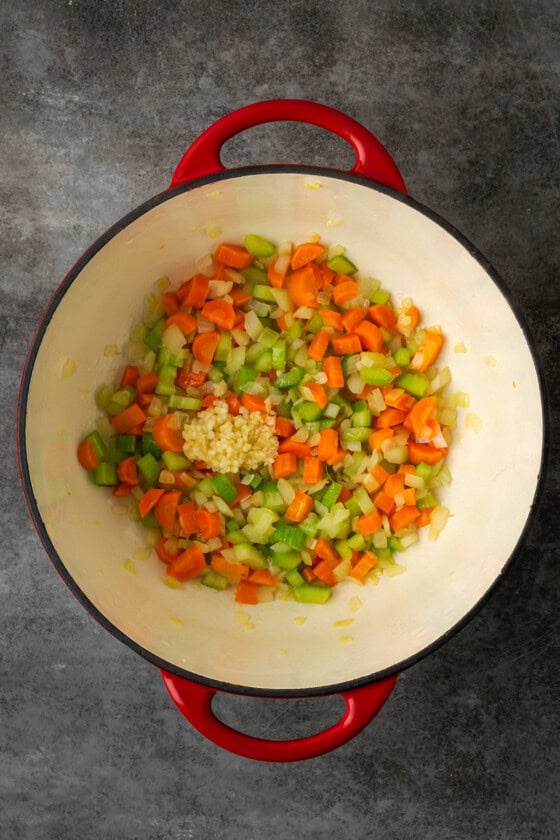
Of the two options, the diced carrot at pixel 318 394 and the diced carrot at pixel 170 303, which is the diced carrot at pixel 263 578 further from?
the diced carrot at pixel 170 303

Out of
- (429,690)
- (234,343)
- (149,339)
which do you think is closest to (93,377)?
(149,339)

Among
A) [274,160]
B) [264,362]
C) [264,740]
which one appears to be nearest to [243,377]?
[264,362]

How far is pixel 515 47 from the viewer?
1.92 m

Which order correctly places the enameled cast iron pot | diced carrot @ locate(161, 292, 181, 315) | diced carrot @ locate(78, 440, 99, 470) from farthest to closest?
diced carrot @ locate(161, 292, 181, 315) → diced carrot @ locate(78, 440, 99, 470) → the enameled cast iron pot

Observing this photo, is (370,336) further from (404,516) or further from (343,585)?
(343,585)

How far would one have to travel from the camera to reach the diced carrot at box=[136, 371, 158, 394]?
1801mm

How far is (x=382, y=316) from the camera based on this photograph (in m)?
1.81

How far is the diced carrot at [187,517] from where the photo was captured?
1.77 m

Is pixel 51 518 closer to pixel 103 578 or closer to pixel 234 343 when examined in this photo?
pixel 103 578

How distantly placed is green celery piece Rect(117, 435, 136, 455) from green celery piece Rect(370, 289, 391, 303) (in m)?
0.67

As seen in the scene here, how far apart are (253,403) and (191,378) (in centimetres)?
17

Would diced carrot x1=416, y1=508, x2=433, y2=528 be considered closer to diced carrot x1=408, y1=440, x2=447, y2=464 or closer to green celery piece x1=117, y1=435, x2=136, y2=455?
diced carrot x1=408, y1=440, x2=447, y2=464

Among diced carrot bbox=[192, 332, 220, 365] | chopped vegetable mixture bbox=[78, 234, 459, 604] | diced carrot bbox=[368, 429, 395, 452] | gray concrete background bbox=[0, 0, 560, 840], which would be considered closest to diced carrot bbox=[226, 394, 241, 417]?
chopped vegetable mixture bbox=[78, 234, 459, 604]

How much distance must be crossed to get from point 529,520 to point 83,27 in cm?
162
